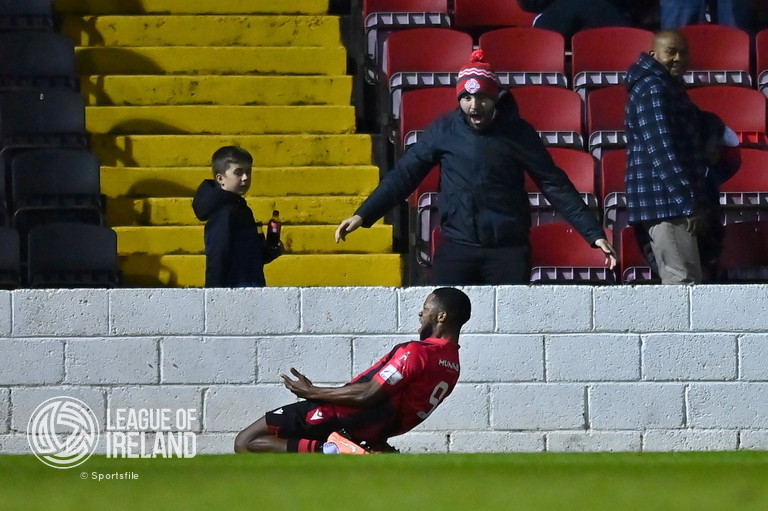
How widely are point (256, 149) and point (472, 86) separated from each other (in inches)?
97.9

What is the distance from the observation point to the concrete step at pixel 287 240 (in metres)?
8.28

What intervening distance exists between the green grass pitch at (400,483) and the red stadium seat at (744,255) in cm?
186

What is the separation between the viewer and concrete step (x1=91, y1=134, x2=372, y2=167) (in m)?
8.82

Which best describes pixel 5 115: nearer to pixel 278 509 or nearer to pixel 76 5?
pixel 76 5

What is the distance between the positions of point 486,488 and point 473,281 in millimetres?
2012

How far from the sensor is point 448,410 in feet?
21.2

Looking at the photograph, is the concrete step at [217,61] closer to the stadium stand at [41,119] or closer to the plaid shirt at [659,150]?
the stadium stand at [41,119]

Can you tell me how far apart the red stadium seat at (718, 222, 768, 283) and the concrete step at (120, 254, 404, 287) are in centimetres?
179

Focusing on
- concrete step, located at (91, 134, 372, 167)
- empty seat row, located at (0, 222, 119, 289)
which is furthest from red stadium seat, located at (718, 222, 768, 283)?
empty seat row, located at (0, 222, 119, 289)

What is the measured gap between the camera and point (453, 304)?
621 centimetres

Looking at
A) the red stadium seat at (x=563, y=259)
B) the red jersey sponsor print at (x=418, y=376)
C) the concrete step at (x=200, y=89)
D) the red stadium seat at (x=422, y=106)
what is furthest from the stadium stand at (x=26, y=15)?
the red jersey sponsor print at (x=418, y=376)

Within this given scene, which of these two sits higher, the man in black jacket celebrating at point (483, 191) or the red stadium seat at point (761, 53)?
the red stadium seat at point (761, 53)

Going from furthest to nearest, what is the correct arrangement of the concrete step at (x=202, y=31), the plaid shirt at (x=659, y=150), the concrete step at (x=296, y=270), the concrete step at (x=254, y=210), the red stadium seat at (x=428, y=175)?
the concrete step at (x=202, y=31) → the concrete step at (x=254, y=210) → the concrete step at (x=296, y=270) → the red stadium seat at (x=428, y=175) → the plaid shirt at (x=659, y=150)

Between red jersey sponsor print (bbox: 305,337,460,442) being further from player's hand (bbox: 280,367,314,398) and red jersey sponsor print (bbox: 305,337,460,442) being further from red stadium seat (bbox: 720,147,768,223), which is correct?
red stadium seat (bbox: 720,147,768,223)
